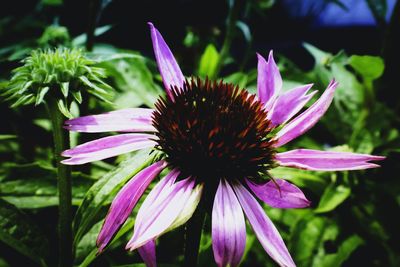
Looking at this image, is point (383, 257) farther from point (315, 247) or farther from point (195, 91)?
point (195, 91)

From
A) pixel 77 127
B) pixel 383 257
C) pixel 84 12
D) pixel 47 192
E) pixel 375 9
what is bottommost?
pixel 383 257

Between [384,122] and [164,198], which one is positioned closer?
[164,198]

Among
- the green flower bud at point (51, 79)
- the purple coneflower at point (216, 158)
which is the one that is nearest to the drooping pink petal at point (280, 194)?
the purple coneflower at point (216, 158)

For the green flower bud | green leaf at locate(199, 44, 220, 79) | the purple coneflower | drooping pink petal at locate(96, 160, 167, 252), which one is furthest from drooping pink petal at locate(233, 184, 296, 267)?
green leaf at locate(199, 44, 220, 79)

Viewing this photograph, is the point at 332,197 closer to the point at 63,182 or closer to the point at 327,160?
the point at 327,160

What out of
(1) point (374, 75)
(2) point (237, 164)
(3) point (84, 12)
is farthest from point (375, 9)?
(3) point (84, 12)

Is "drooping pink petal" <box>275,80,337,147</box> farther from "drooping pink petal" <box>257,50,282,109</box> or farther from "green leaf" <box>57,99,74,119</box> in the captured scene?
"green leaf" <box>57,99,74,119</box>
